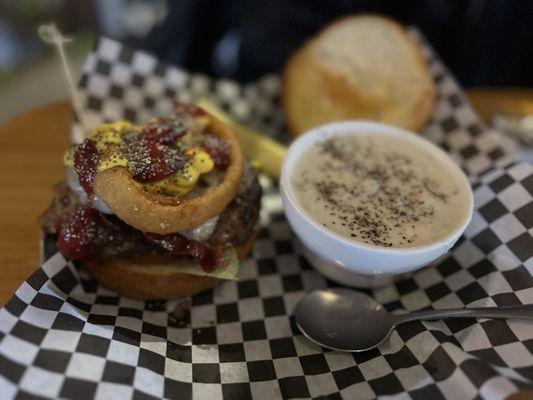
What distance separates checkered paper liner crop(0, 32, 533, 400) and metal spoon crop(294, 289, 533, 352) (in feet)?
0.13

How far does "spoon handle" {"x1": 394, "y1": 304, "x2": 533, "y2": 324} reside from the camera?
1570 mm

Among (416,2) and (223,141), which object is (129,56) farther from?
(416,2)

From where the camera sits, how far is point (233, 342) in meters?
1.76

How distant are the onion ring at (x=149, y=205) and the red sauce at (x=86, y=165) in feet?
0.14

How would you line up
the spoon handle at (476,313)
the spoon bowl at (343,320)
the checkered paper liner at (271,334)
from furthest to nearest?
the spoon bowl at (343,320), the spoon handle at (476,313), the checkered paper liner at (271,334)

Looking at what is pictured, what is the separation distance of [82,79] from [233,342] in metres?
1.44

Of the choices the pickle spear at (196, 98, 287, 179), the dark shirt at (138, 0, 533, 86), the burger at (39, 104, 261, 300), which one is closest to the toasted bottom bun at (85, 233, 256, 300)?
the burger at (39, 104, 261, 300)

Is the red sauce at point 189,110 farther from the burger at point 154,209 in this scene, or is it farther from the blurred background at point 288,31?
the blurred background at point 288,31

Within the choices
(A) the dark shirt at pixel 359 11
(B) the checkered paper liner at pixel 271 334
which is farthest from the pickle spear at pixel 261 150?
(A) the dark shirt at pixel 359 11

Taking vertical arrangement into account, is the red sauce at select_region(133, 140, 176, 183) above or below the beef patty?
above

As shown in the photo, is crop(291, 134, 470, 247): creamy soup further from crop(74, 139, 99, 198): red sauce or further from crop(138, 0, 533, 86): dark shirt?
crop(138, 0, 533, 86): dark shirt

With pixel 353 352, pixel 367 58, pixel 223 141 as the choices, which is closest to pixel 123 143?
pixel 223 141

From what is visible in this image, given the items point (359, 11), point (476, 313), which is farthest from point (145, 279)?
point (359, 11)

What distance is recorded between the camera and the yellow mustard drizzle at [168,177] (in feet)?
5.35
